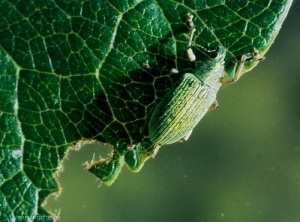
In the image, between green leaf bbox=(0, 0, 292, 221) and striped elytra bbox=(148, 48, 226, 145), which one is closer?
green leaf bbox=(0, 0, 292, 221)

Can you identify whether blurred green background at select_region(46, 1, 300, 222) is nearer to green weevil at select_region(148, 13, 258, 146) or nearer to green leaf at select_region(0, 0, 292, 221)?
green weevil at select_region(148, 13, 258, 146)

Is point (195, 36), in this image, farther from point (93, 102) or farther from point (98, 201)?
point (98, 201)

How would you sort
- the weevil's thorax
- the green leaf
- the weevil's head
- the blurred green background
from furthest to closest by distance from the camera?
the blurred green background, the weevil's thorax, the weevil's head, the green leaf

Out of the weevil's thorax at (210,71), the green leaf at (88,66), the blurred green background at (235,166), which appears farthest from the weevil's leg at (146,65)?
the blurred green background at (235,166)

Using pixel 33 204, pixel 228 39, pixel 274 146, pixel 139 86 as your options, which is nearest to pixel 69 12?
pixel 139 86

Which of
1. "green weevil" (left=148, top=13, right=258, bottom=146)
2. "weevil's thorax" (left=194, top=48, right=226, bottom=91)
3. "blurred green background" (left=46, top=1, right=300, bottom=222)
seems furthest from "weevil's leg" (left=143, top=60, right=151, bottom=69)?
"blurred green background" (left=46, top=1, right=300, bottom=222)

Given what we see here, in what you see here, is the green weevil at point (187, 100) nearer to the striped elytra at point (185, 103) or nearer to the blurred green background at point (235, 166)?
the striped elytra at point (185, 103)

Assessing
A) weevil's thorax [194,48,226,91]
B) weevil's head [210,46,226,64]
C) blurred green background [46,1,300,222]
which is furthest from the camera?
blurred green background [46,1,300,222]
